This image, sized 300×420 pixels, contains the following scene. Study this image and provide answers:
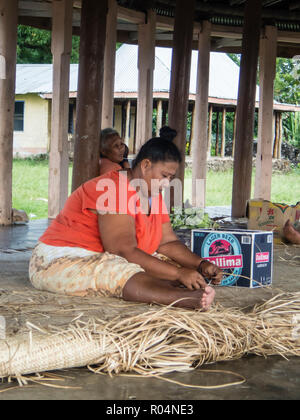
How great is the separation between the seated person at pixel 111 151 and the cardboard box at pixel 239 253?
6.09ft

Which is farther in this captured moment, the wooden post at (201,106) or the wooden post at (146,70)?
the wooden post at (201,106)

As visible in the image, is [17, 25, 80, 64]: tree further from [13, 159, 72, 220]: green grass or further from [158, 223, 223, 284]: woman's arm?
[158, 223, 223, 284]: woman's arm

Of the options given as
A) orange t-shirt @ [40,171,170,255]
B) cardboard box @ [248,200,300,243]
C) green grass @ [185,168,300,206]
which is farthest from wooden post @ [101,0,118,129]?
green grass @ [185,168,300,206]

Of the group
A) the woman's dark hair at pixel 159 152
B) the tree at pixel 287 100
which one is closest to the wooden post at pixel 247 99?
the woman's dark hair at pixel 159 152

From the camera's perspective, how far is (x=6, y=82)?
6316 millimetres

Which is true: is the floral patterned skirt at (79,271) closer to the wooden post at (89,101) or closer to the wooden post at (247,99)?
the wooden post at (89,101)

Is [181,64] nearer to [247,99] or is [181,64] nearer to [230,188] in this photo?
[247,99]

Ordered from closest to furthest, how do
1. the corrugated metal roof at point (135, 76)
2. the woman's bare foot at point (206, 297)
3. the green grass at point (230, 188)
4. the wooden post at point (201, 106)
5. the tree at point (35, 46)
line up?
the woman's bare foot at point (206, 297) < the wooden post at point (201, 106) < the green grass at point (230, 188) < the corrugated metal roof at point (135, 76) < the tree at point (35, 46)

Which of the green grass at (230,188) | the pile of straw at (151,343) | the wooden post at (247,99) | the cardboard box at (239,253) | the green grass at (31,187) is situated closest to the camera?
the pile of straw at (151,343)

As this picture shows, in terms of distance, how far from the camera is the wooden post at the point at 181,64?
23.9ft

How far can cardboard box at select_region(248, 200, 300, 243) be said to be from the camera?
5539 millimetres

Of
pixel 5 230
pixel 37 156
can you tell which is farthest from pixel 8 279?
pixel 37 156

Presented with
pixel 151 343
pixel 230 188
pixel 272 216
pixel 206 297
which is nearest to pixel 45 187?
pixel 230 188

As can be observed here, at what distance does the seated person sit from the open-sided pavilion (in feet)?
1.04
